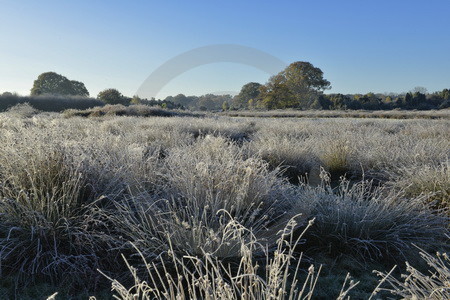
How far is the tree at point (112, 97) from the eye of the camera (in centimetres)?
4222

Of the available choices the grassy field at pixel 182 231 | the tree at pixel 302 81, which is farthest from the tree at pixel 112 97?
the grassy field at pixel 182 231

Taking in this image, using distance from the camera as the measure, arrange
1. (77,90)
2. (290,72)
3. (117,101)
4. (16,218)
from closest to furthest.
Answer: (16,218)
(117,101)
(77,90)
(290,72)

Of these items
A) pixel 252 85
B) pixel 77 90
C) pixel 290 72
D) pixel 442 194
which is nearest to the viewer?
pixel 442 194

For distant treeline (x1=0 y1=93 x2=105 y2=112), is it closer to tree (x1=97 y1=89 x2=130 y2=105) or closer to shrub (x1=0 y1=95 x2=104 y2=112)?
shrub (x1=0 y1=95 x2=104 y2=112)

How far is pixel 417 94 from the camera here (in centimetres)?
4319

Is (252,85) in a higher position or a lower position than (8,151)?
higher

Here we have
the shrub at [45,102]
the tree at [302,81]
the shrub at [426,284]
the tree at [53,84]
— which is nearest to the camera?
the shrub at [426,284]

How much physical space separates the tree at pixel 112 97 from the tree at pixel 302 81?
23301mm

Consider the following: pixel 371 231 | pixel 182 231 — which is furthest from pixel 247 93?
pixel 182 231

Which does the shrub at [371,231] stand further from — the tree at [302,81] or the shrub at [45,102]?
the tree at [302,81]

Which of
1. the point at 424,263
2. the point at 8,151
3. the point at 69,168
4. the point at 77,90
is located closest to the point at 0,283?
the point at 69,168

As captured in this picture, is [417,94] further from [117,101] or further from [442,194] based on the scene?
[442,194]

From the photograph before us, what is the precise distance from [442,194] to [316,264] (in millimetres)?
1970

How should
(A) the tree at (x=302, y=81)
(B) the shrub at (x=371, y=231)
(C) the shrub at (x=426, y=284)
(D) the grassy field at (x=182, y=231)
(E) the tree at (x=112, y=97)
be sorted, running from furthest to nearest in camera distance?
(A) the tree at (x=302, y=81) < (E) the tree at (x=112, y=97) < (B) the shrub at (x=371, y=231) < (D) the grassy field at (x=182, y=231) < (C) the shrub at (x=426, y=284)
